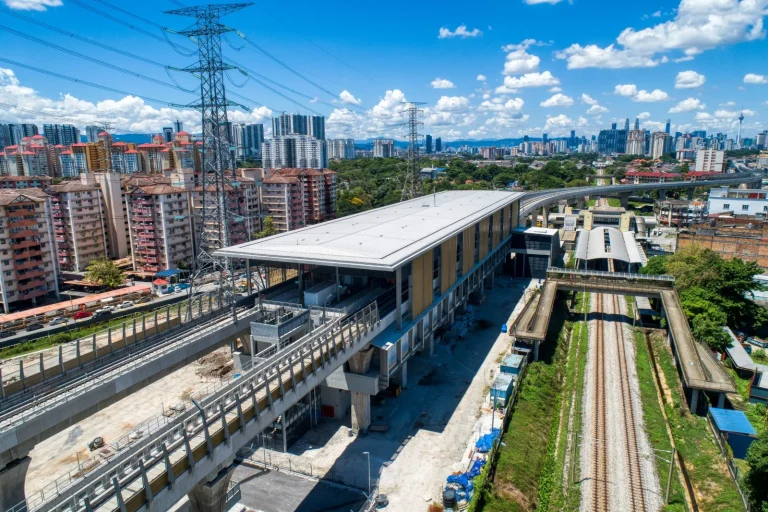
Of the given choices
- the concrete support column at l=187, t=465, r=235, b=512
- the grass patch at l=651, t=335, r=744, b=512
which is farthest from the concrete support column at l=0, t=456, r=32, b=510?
the grass patch at l=651, t=335, r=744, b=512

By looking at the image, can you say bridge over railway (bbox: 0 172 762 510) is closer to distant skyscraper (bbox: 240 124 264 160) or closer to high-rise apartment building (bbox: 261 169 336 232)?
high-rise apartment building (bbox: 261 169 336 232)

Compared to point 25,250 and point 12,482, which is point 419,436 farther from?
point 25,250

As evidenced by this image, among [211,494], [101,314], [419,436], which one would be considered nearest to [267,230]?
[101,314]

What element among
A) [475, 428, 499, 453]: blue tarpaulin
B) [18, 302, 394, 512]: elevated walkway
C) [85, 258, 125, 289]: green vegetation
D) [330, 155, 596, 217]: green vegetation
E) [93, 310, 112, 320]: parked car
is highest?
[330, 155, 596, 217]: green vegetation

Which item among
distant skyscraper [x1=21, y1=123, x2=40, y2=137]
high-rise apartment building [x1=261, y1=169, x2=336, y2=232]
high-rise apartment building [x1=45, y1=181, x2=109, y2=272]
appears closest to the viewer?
high-rise apartment building [x1=45, y1=181, x2=109, y2=272]

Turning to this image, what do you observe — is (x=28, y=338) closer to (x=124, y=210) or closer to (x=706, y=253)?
(x=124, y=210)

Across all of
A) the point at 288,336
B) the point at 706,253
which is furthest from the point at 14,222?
the point at 706,253
